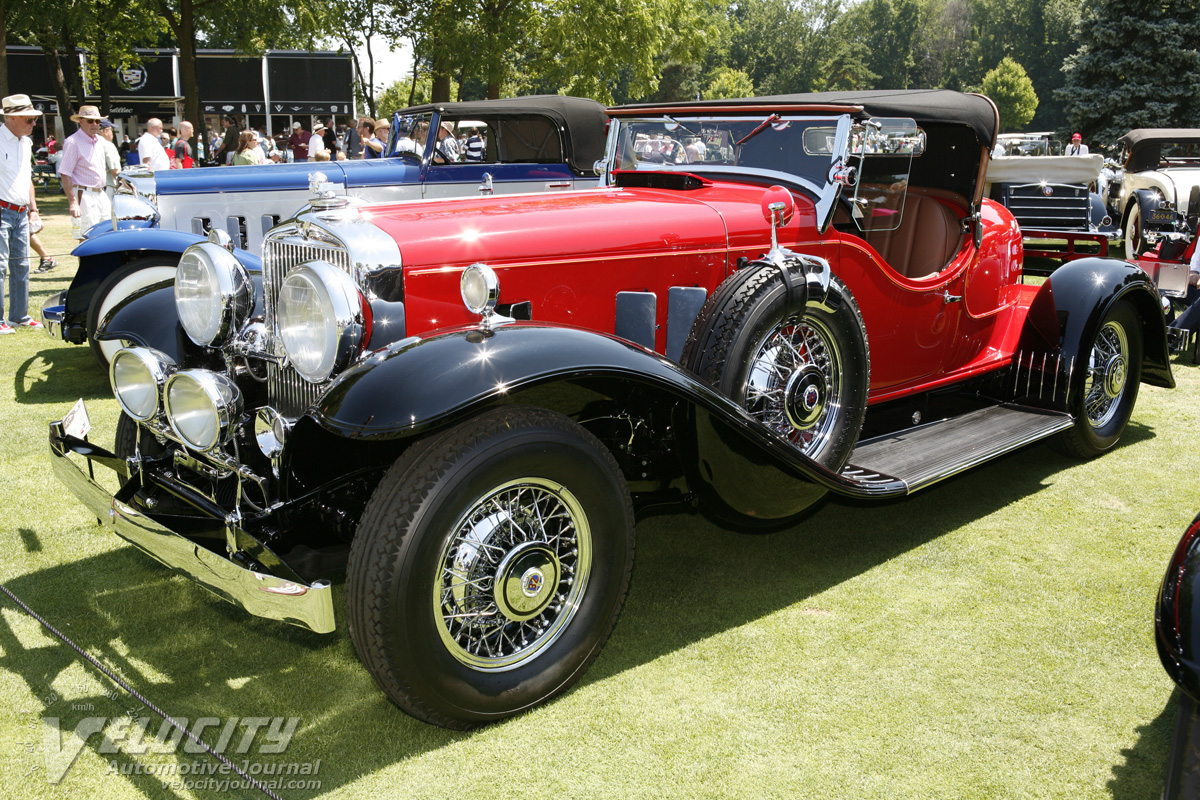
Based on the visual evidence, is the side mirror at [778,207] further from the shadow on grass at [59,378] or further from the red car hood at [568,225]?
the shadow on grass at [59,378]

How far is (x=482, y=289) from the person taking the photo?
2.64m

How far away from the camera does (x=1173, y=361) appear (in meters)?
7.38

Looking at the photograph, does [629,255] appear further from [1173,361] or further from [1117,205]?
[1117,205]

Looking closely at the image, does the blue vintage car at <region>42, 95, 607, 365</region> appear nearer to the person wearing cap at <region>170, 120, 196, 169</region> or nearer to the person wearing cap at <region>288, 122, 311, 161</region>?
the person wearing cap at <region>170, 120, 196, 169</region>

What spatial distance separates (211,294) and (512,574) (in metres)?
1.48

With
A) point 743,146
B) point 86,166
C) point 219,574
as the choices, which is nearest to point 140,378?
point 219,574

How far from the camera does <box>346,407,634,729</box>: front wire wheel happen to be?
2.32 metres

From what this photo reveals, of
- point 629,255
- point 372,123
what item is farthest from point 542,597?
point 372,123

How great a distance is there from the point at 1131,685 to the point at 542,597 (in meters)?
1.88

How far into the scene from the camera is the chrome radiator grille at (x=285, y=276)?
3.01 metres

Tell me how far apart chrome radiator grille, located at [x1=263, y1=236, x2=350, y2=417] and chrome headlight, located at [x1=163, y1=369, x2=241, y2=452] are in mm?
356

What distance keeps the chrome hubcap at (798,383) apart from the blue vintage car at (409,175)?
3.85 meters

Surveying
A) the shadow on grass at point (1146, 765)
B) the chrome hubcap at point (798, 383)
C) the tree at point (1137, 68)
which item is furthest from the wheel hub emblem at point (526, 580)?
the tree at point (1137, 68)

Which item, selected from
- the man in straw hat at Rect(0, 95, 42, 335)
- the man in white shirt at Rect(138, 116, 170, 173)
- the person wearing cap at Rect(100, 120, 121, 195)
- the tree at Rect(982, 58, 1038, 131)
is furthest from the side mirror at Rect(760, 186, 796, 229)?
the tree at Rect(982, 58, 1038, 131)
